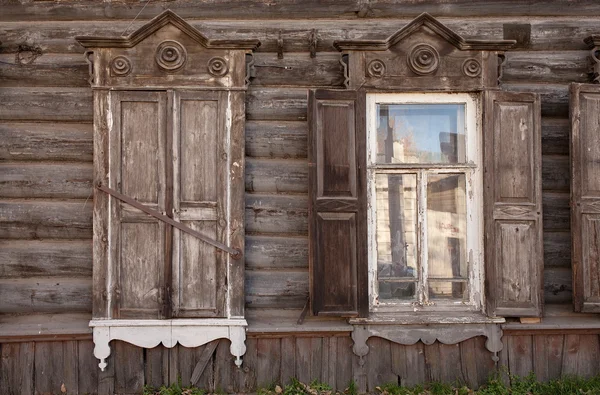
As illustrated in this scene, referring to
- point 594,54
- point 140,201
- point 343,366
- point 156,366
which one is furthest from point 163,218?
point 594,54

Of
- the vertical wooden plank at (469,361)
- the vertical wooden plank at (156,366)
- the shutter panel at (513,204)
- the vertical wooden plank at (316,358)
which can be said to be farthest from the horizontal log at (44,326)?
the shutter panel at (513,204)

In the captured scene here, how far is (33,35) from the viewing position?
14.5ft

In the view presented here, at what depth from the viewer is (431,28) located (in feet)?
14.0

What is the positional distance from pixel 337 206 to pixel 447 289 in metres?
1.07

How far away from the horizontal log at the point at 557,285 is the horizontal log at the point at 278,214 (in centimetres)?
190

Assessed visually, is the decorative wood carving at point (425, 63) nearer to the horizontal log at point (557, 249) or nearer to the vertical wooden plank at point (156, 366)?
the horizontal log at point (557, 249)

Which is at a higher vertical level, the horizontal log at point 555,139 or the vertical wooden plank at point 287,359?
the horizontal log at point 555,139

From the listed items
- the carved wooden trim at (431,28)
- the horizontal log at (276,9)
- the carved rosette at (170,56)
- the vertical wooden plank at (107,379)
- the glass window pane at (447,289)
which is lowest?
the vertical wooden plank at (107,379)

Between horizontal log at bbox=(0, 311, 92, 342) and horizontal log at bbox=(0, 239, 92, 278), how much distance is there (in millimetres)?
310

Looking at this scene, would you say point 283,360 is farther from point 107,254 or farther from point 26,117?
point 26,117

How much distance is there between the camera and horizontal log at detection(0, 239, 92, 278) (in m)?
4.34

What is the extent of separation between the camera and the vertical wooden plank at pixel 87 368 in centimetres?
425

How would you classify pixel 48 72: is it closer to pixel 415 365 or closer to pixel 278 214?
pixel 278 214

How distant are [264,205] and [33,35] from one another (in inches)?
86.4
